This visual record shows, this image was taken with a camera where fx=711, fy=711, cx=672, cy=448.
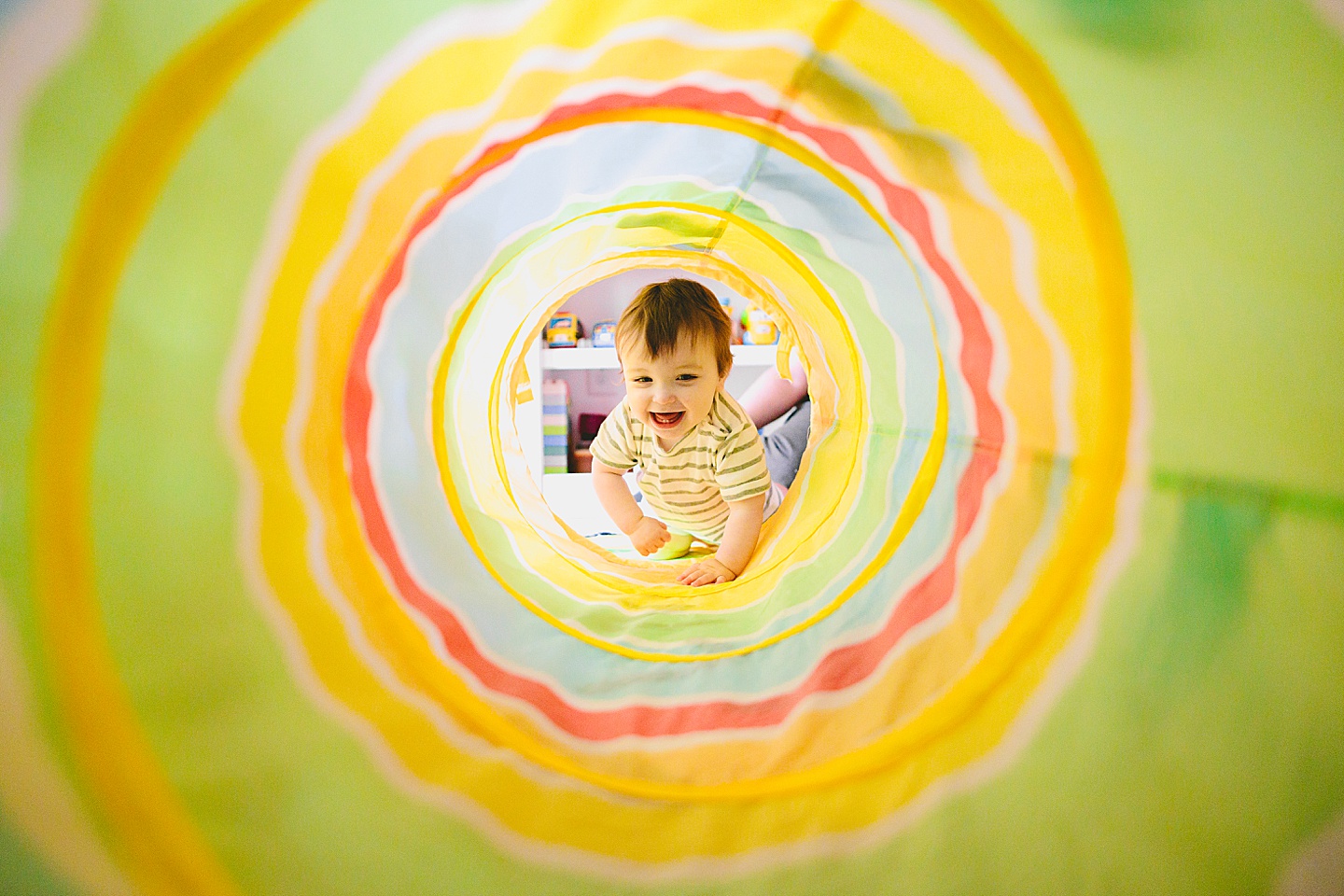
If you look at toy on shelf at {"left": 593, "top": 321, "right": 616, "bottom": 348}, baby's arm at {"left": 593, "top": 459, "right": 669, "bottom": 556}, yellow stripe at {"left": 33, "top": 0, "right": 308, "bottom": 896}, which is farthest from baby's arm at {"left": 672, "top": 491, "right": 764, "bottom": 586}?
toy on shelf at {"left": 593, "top": 321, "right": 616, "bottom": 348}

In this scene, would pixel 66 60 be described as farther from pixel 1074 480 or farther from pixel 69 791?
pixel 1074 480

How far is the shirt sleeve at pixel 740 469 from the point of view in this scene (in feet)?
5.22

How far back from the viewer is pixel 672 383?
5.11 ft

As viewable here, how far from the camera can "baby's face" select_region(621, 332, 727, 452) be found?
155cm

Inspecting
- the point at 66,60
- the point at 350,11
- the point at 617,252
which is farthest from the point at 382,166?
the point at 617,252

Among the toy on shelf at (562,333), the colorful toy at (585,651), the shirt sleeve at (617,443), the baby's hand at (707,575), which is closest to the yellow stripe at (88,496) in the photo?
the colorful toy at (585,651)

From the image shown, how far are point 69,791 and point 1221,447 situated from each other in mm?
765

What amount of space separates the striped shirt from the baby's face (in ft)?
0.22

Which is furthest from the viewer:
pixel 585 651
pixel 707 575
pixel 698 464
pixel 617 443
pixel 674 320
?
pixel 617 443

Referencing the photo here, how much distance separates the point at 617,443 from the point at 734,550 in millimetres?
469

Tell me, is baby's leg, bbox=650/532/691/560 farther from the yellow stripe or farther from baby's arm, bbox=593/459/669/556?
the yellow stripe

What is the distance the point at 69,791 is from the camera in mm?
373

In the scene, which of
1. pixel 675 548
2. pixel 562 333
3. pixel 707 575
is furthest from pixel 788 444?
pixel 562 333

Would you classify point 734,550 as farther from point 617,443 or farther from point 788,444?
point 788,444
